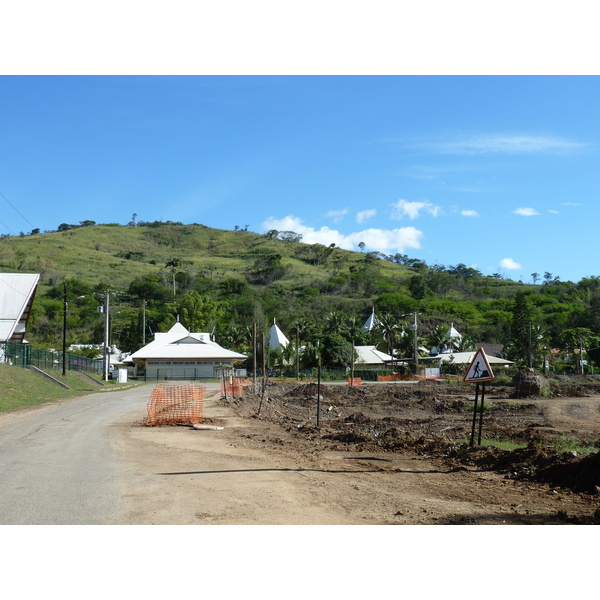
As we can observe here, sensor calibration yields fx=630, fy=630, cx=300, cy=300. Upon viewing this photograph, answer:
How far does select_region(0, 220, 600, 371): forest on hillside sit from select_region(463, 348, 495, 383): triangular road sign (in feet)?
140

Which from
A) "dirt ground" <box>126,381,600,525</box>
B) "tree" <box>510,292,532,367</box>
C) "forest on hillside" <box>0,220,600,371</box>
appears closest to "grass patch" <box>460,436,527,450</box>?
"dirt ground" <box>126,381,600,525</box>

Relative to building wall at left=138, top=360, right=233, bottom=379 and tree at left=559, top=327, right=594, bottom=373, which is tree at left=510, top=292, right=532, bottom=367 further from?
building wall at left=138, top=360, right=233, bottom=379

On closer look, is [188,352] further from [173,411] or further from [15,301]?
[173,411]

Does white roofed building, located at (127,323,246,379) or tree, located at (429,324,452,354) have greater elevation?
tree, located at (429,324,452,354)

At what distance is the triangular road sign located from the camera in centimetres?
1235

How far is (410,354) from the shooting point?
3625 inches

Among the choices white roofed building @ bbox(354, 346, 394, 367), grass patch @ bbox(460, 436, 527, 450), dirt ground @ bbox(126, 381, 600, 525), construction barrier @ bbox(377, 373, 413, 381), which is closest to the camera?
dirt ground @ bbox(126, 381, 600, 525)

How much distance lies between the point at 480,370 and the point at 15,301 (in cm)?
4962

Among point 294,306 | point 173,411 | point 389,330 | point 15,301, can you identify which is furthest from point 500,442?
point 294,306

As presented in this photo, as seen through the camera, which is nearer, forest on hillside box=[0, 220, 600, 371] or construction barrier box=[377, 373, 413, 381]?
construction barrier box=[377, 373, 413, 381]

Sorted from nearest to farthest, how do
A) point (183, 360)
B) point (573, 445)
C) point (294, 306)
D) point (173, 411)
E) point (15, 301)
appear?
point (573, 445)
point (173, 411)
point (15, 301)
point (183, 360)
point (294, 306)

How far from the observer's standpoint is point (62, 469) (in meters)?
11.9

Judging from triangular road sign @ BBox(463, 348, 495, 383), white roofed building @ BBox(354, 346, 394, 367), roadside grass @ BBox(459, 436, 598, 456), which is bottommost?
white roofed building @ BBox(354, 346, 394, 367)

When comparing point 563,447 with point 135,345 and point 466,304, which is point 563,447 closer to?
point 135,345
